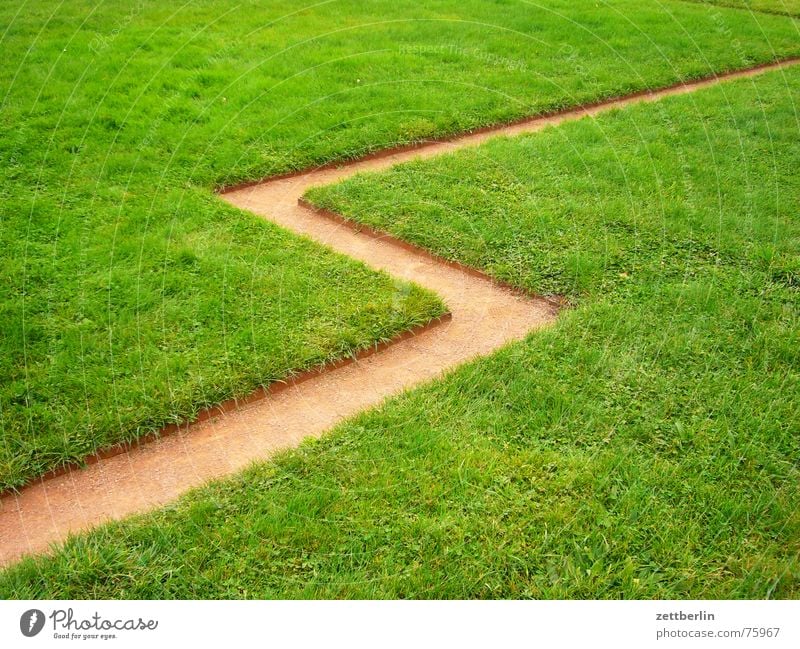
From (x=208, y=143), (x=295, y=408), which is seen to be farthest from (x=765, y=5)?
(x=295, y=408)

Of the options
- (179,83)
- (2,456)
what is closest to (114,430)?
(2,456)

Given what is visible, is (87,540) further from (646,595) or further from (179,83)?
(179,83)

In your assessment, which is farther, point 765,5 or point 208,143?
point 765,5

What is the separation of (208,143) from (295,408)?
3945 millimetres

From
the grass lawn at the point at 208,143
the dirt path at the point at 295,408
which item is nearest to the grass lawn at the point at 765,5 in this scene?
the grass lawn at the point at 208,143

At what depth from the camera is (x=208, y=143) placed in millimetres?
7289

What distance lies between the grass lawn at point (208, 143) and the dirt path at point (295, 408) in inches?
5.6

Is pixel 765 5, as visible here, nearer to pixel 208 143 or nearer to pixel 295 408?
pixel 208 143

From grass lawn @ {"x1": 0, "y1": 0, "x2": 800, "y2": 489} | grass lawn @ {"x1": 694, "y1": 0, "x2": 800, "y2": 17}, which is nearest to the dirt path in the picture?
grass lawn @ {"x1": 0, "y1": 0, "x2": 800, "y2": 489}

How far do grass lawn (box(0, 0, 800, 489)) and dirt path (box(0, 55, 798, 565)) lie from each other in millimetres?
142

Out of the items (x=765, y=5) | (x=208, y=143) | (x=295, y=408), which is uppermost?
(x=765, y=5)

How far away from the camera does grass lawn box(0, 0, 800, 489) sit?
430cm

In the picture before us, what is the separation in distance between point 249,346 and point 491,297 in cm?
161

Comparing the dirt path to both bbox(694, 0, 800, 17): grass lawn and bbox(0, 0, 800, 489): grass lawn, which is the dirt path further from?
bbox(694, 0, 800, 17): grass lawn
